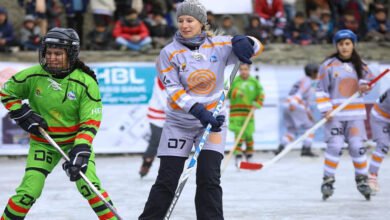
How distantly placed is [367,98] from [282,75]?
1383 millimetres

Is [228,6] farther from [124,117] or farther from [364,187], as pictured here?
[364,187]

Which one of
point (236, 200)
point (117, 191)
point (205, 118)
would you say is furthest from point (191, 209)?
point (205, 118)

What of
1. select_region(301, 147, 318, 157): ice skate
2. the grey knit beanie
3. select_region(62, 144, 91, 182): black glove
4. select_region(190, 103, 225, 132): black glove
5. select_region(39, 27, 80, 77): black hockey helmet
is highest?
the grey knit beanie

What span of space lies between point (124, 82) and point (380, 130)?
18.3 feet

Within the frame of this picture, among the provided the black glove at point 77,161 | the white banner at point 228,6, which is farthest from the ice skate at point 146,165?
the black glove at point 77,161

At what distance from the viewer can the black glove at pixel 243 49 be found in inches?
247

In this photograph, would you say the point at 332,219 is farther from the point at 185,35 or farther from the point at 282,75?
the point at 282,75

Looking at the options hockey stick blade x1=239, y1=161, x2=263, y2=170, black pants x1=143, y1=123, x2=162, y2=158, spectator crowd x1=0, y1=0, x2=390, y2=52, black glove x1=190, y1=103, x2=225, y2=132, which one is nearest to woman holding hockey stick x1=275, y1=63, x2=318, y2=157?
spectator crowd x1=0, y1=0, x2=390, y2=52

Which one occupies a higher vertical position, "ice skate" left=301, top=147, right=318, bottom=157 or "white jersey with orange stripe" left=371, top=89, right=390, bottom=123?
"white jersey with orange stripe" left=371, top=89, right=390, bottom=123

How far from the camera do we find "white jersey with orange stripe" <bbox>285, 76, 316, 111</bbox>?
1490cm

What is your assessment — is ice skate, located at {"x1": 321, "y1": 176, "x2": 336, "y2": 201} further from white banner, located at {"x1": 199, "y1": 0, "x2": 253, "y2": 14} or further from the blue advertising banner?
the blue advertising banner

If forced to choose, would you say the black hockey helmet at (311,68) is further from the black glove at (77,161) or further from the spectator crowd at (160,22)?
the black glove at (77,161)

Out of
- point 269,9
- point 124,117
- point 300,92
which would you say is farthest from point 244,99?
point 269,9

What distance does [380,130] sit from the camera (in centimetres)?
987
